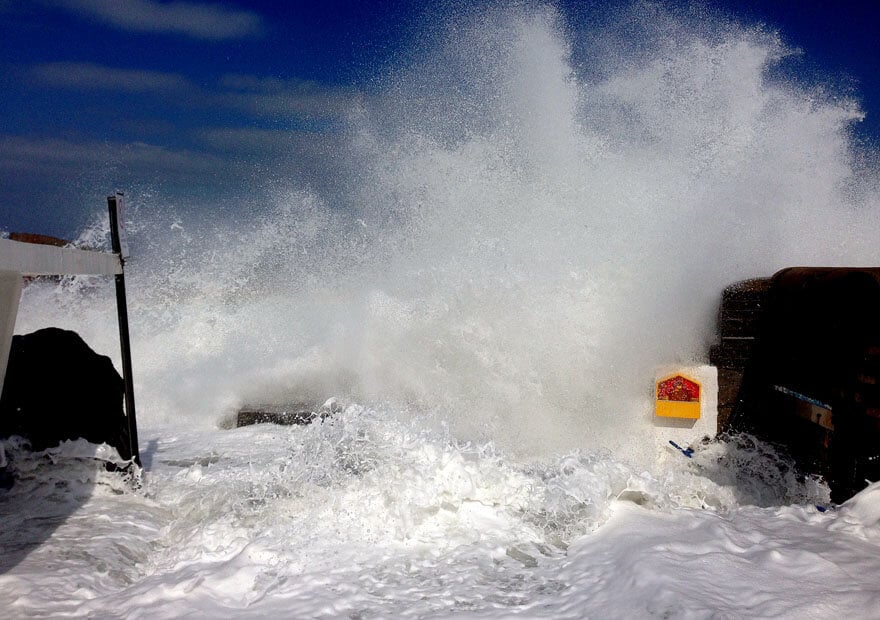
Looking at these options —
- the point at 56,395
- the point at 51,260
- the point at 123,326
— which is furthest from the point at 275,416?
the point at 51,260

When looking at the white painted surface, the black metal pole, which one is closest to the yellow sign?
the black metal pole

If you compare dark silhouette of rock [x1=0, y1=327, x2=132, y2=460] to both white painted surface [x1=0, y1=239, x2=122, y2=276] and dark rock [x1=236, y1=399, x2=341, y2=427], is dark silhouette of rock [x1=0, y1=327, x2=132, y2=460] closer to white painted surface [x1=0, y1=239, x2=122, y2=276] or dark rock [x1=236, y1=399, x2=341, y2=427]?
white painted surface [x1=0, y1=239, x2=122, y2=276]

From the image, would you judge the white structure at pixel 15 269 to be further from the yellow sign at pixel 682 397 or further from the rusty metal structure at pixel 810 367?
the rusty metal structure at pixel 810 367

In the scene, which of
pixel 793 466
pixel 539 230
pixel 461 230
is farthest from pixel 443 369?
pixel 793 466

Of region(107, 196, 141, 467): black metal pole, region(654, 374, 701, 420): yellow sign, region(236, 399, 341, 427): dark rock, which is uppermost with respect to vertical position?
region(107, 196, 141, 467): black metal pole

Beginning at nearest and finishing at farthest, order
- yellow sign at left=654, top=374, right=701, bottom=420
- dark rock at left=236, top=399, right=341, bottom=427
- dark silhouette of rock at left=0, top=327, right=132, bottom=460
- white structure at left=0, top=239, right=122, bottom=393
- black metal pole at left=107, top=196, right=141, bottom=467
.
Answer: white structure at left=0, top=239, right=122, bottom=393 < dark silhouette of rock at left=0, top=327, right=132, bottom=460 < black metal pole at left=107, top=196, right=141, bottom=467 < yellow sign at left=654, top=374, right=701, bottom=420 < dark rock at left=236, top=399, right=341, bottom=427

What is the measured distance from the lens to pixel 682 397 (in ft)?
16.8

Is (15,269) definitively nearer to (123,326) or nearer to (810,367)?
(123,326)

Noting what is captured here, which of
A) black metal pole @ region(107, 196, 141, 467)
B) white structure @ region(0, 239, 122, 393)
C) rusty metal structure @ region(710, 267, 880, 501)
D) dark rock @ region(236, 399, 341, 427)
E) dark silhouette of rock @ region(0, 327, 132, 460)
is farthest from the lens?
dark rock @ region(236, 399, 341, 427)

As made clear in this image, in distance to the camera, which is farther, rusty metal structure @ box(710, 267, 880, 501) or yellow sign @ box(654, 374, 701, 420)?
yellow sign @ box(654, 374, 701, 420)

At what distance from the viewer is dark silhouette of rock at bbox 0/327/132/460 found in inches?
176

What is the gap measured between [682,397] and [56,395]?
180 inches

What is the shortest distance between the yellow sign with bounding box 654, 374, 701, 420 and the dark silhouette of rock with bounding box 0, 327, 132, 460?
408 centimetres

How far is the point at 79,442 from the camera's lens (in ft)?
15.2
